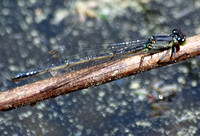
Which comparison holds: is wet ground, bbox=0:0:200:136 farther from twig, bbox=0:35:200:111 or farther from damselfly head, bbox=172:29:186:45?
twig, bbox=0:35:200:111

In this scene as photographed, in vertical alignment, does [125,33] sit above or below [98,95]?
above

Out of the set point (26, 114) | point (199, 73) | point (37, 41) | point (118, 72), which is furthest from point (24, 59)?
point (199, 73)

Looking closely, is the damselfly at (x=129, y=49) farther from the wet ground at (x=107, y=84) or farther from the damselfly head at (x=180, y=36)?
the wet ground at (x=107, y=84)

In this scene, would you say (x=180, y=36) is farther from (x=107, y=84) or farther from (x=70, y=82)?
(x=107, y=84)

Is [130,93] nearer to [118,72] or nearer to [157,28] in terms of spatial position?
[157,28]

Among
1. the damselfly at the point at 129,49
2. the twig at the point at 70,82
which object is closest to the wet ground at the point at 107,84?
the damselfly at the point at 129,49

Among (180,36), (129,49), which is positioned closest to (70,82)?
(129,49)

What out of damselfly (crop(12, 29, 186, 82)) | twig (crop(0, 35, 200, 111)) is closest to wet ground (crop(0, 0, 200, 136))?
damselfly (crop(12, 29, 186, 82))

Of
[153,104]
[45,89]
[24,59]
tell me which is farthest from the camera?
[24,59]
